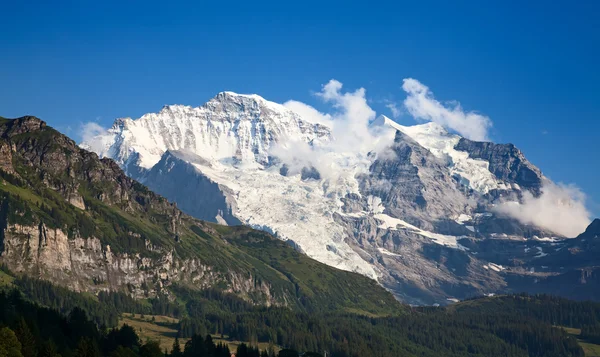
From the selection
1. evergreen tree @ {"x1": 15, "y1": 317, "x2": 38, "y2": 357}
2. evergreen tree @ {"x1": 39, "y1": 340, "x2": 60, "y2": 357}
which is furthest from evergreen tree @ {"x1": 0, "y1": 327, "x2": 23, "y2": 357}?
evergreen tree @ {"x1": 39, "y1": 340, "x2": 60, "y2": 357}

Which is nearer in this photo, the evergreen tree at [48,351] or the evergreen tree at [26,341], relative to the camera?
the evergreen tree at [26,341]

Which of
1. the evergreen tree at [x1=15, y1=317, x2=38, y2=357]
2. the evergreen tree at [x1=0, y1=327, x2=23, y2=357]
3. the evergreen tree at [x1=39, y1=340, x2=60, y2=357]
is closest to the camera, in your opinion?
the evergreen tree at [x1=0, y1=327, x2=23, y2=357]

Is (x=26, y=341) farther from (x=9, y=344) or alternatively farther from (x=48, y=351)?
(x=9, y=344)

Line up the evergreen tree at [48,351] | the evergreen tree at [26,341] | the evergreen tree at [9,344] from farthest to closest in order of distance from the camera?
1. the evergreen tree at [48,351]
2. the evergreen tree at [26,341]
3. the evergreen tree at [9,344]

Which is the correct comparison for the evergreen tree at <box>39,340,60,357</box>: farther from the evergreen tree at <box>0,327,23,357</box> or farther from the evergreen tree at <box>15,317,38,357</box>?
the evergreen tree at <box>0,327,23,357</box>

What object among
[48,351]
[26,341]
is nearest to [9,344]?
[48,351]

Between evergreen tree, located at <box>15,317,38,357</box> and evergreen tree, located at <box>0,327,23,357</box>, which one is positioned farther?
evergreen tree, located at <box>15,317,38,357</box>

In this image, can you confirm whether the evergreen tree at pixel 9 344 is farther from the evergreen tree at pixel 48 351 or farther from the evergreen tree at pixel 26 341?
the evergreen tree at pixel 48 351

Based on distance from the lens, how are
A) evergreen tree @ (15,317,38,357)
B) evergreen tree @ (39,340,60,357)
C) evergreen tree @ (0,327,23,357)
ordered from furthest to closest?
evergreen tree @ (39,340,60,357) < evergreen tree @ (15,317,38,357) < evergreen tree @ (0,327,23,357)

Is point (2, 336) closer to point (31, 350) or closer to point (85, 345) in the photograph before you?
point (31, 350)

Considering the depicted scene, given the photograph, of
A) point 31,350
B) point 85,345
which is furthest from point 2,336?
point 85,345

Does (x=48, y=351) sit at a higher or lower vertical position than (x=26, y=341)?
lower

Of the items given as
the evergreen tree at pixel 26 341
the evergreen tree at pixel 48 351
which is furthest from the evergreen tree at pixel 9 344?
the evergreen tree at pixel 48 351

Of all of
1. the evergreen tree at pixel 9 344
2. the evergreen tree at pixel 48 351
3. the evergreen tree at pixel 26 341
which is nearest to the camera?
the evergreen tree at pixel 9 344
